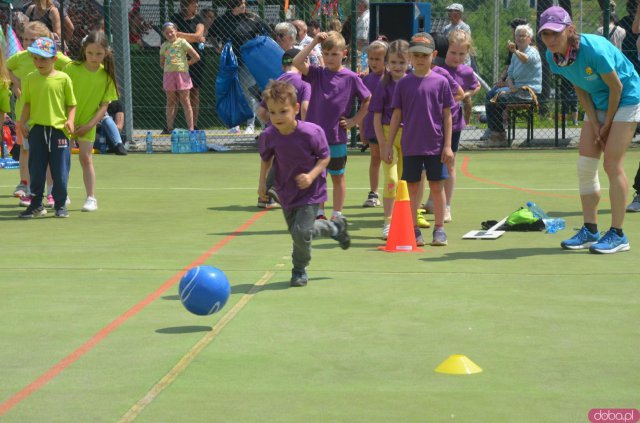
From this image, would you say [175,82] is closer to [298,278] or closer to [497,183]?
[497,183]

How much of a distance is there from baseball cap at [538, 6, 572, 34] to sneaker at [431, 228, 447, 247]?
1952 millimetres

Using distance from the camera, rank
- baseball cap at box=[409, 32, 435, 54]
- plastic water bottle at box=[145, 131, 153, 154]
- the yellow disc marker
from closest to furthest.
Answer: the yellow disc marker → baseball cap at box=[409, 32, 435, 54] → plastic water bottle at box=[145, 131, 153, 154]

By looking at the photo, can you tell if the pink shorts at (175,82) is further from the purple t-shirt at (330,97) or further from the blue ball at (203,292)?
the blue ball at (203,292)

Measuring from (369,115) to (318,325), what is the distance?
5.91 metres

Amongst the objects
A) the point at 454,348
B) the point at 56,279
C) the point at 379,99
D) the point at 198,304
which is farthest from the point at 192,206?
the point at 454,348

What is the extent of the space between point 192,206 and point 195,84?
8172 mm

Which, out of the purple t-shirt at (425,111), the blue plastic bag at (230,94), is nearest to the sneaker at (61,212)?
the purple t-shirt at (425,111)

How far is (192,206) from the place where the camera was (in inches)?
513

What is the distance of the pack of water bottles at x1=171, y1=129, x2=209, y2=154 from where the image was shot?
19484 millimetres

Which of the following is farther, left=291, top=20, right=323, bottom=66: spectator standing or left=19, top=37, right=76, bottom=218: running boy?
left=291, top=20, right=323, bottom=66: spectator standing

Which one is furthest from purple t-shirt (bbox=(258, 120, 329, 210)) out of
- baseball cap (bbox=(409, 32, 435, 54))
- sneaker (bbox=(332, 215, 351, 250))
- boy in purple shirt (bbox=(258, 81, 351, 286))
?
baseball cap (bbox=(409, 32, 435, 54))

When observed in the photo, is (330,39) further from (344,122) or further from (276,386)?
(276,386)

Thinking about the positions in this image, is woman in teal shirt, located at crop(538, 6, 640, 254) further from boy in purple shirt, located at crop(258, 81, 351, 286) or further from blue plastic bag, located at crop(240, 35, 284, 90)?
blue plastic bag, located at crop(240, 35, 284, 90)

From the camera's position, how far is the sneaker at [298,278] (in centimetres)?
827
